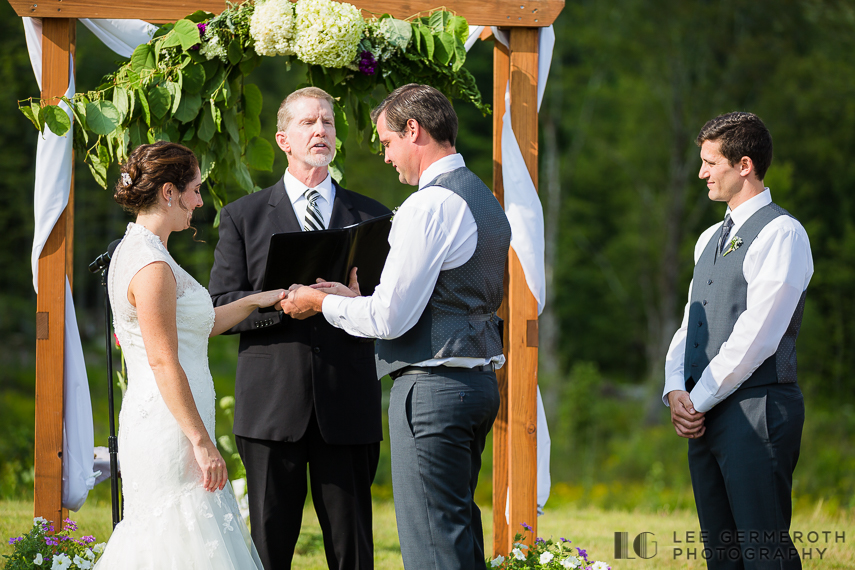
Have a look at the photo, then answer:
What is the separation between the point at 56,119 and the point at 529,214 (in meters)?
Result: 1.99

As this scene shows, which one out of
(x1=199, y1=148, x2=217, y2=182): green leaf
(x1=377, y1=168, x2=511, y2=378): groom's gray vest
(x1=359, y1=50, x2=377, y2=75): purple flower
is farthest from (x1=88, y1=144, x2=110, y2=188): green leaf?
(x1=377, y1=168, x2=511, y2=378): groom's gray vest

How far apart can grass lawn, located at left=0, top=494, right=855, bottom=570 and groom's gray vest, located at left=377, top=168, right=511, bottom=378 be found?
215 cm

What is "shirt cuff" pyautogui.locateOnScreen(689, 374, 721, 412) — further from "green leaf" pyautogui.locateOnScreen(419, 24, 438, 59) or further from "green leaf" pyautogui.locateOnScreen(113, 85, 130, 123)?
"green leaf" pyautogui.locateOnScreen(113, 85, 130, 123)

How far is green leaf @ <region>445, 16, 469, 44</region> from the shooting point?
3.43 m

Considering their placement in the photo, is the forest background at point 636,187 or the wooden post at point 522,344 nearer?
the wooden post at point 522,344

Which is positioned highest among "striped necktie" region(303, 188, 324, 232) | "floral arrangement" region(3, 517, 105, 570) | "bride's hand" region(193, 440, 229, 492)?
"striped necktie" region(303, 188, 324, 232)

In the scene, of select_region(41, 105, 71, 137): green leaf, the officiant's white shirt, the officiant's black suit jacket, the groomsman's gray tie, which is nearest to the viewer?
the officiant's white shirt

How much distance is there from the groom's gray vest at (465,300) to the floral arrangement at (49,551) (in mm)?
1665

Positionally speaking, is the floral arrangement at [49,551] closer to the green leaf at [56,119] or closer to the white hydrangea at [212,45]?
the green leaf at [56,119]

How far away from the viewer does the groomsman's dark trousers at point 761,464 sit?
2.67m

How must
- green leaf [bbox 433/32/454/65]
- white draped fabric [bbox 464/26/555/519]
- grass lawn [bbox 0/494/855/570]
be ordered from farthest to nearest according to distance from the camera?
grass lawn [bbox 0/494/855/570], white draped fabric [bbox 464/26/555/519], green leaf [bbox 433/32/454/65]

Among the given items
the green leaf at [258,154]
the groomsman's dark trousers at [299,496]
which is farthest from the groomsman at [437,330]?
the green leaf at [258,154]

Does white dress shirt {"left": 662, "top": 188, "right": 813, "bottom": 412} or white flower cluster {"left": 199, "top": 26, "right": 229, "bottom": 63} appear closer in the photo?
white dress shirt {"left": 662, "top": 188, "right": 813, "bottom": 412}

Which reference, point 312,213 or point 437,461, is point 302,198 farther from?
point 437,461
